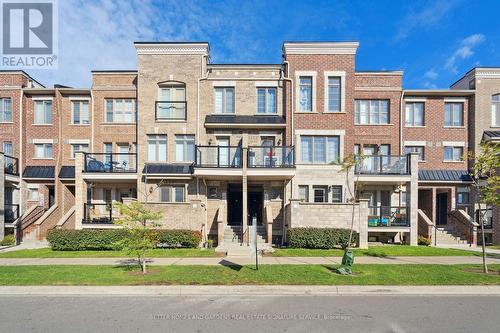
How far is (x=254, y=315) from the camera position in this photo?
6418 mm

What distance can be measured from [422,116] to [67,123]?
2542 cm

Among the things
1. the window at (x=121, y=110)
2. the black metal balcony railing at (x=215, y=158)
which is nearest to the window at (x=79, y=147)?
the window at (x=121, y=110)

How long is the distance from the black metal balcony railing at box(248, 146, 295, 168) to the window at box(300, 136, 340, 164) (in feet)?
6.16

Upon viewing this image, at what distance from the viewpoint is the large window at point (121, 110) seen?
20.0 meters

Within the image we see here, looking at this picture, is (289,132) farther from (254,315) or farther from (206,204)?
(254,315)

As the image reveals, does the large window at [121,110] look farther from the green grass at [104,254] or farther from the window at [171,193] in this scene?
the green grass at [104,254]

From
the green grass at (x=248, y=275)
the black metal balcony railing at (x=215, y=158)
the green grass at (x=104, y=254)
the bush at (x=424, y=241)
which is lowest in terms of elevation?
the bush at (x=424, y=241)

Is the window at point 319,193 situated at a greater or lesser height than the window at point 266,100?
lesser

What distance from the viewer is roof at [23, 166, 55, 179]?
1995 cm

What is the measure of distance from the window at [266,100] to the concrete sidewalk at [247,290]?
1241cm

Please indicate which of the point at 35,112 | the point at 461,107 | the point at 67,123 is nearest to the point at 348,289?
the point at 461,107

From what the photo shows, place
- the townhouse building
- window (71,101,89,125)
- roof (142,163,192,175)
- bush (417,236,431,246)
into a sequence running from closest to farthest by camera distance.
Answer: bush (417,236,431,246) < the townhouse building < roof (142,163,192,175) < window (71,101,89,125)

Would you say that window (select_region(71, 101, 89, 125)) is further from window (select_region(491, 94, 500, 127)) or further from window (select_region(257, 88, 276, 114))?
window (select_region(491, 94, 500, 127))

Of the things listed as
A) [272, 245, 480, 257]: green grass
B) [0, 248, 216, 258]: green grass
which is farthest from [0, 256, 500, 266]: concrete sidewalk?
[272, 245, 480, 257]: green grass
